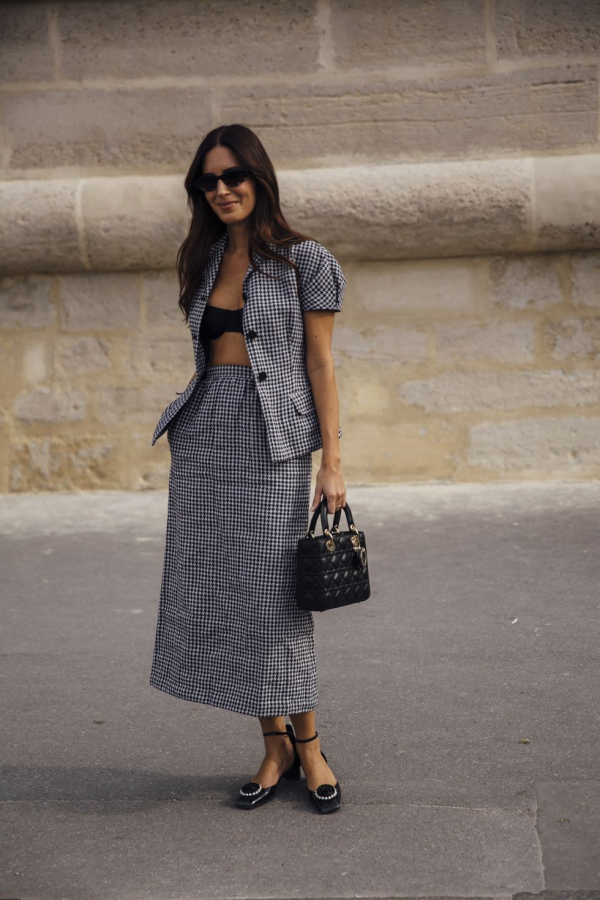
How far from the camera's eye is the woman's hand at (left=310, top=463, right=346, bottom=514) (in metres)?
2.92

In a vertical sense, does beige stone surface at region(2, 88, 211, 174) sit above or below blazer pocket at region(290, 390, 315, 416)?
above

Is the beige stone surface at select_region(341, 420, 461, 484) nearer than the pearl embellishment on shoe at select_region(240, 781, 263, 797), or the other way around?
the pearl embellishment on shoe at select_region(240, 781, 263, 797)

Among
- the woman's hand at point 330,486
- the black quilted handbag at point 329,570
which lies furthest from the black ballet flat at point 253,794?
the woman's hand at point 330,486

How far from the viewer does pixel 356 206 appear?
6055 millimetres

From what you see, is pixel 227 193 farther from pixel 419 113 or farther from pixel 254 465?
pixel 419 113

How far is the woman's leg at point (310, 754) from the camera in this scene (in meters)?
2.93

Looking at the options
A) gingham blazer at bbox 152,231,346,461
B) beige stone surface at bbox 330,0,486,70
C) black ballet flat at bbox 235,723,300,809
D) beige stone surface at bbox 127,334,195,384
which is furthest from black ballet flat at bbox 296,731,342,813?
beige stone surface at bbox 330,0,486,70

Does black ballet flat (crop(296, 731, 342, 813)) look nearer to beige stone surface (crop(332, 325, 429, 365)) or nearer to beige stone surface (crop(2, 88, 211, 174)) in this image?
beige stone surface (crop(332, 325, 429, 365))

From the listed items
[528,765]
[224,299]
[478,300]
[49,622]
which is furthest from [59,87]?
[528,765]

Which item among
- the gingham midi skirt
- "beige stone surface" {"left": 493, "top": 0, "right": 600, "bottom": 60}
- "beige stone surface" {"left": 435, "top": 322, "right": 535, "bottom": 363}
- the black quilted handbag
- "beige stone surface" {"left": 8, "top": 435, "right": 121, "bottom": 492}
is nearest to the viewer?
the black quilted handbag

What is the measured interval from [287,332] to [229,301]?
20cm

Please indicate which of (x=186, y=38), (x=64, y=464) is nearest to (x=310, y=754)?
(x=64, y=464)

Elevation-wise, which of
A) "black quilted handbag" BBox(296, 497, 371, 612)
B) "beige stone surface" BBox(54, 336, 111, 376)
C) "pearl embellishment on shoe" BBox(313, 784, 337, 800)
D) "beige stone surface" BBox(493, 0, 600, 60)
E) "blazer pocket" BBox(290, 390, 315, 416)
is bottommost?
"pearl embellishment on shoe" BBox(313, 784, 337, 800)

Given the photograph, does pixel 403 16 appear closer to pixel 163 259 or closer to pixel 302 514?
pixel 163 259
